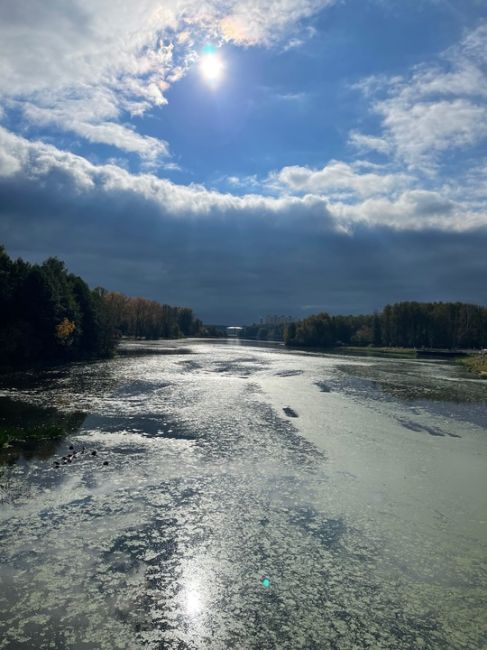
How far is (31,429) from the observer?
2444 centimetres

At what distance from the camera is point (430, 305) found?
18125cm

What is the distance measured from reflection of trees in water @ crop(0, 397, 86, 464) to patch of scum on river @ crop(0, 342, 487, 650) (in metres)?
0.47

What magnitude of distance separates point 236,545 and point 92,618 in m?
4.40

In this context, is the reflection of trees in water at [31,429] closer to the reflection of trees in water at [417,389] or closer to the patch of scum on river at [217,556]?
the patch of scum on river at [217,556]

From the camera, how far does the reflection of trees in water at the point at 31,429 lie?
20.7m

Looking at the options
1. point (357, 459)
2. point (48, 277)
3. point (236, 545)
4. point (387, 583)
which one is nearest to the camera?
point (387, 583)

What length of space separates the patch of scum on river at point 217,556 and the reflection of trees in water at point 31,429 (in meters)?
0.47

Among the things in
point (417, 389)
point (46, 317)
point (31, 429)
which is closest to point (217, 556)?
point (31, 429)

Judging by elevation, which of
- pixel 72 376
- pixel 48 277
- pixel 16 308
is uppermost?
pixel 48 277

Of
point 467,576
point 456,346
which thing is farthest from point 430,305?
point 467,576

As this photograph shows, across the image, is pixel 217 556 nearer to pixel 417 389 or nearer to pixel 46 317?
pixel 417 389

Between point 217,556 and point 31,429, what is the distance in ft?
54.0

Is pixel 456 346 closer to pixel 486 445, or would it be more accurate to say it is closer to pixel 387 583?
pixel 486 445

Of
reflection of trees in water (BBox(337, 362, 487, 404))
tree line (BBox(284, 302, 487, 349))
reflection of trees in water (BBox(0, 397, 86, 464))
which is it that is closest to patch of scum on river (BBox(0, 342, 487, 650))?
reflection of trees in water (BBox(0, 397, 86, 464))
